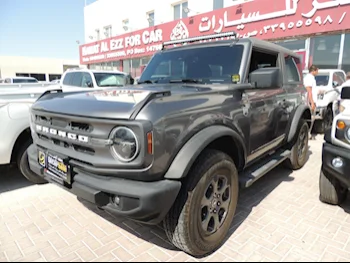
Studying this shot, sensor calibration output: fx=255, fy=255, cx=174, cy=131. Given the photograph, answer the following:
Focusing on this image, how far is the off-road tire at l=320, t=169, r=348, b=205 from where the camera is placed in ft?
10.4

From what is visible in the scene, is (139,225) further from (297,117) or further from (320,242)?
(297,117)

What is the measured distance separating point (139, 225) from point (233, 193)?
111cm

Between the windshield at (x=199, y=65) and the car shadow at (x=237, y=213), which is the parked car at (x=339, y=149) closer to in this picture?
the car shadow at (x=237, y=213)

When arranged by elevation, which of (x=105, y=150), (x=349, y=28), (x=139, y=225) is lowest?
(x=139, y=225)

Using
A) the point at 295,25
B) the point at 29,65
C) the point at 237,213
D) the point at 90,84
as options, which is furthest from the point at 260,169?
the point at 29,65

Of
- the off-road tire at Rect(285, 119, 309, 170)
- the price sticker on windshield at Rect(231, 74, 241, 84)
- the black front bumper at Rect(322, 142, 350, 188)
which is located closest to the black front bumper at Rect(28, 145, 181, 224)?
the price sticker on windshield at Rect(231, 74, 241, 84)

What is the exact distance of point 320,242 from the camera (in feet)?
8.31

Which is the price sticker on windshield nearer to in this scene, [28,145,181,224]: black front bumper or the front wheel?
the front wheel

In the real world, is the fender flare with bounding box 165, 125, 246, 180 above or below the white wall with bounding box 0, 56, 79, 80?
below

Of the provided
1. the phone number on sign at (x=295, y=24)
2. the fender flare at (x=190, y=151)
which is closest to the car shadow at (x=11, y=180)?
the fender flare at (x=190, y=151)

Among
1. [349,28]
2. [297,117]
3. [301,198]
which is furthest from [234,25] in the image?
[301,198]

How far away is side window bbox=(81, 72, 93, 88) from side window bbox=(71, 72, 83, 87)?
16 centimetres

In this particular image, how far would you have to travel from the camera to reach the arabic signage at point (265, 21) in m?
8.30

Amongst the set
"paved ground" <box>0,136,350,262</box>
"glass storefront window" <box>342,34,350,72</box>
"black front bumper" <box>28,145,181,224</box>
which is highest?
"glass storefront window" <box>342,34,350,72</box>
